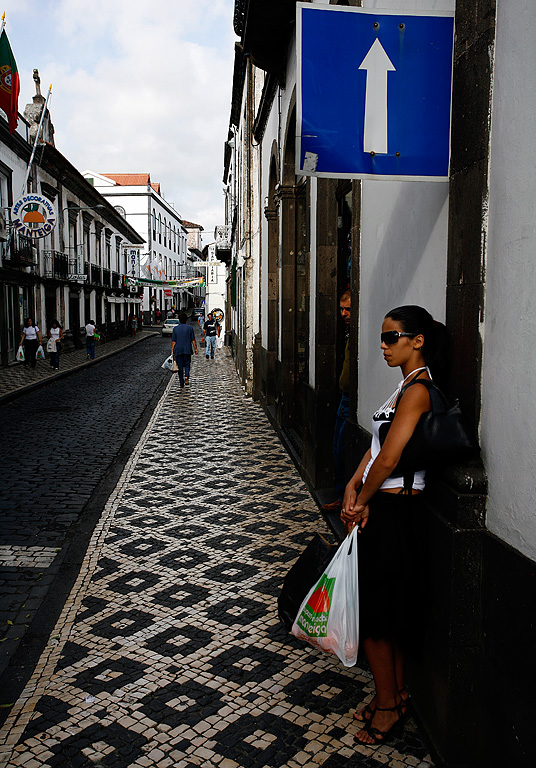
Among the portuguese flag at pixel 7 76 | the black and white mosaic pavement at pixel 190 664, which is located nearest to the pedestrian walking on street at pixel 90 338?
the portuguese flag at pixel 7 76

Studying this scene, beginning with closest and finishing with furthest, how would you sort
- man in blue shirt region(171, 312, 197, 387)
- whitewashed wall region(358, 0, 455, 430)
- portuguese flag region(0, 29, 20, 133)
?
whitewashed wall region(358, 0, 455, 430) → man in blue shirt region(171, 312, 197, 387) → portuguese flag region(0, 29, 20, 133)

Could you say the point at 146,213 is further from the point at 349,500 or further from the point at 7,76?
the point at 349,500

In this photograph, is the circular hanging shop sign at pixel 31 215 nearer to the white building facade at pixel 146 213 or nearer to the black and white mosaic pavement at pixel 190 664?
the black and white mosaic pavement at pixel 190 664

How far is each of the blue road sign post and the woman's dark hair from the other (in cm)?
58

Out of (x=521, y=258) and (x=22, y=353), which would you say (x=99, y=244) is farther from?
(x=521, y=258)

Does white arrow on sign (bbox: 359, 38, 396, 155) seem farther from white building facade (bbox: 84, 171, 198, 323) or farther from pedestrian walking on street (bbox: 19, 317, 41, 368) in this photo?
white building facade (bbox: 84, 171, 198, 323)

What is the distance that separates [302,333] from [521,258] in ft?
23.0

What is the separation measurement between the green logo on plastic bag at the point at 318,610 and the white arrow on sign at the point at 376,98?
1.87 meters

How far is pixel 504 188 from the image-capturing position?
240cm

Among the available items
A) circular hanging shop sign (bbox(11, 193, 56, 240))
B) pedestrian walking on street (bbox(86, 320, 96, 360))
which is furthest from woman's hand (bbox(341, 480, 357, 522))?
pedestrian walking on street (bbox(86, 320, 96, 360))

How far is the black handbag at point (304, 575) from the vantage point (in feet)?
11.2

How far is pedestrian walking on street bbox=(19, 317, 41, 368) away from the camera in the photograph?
19844 millimetres

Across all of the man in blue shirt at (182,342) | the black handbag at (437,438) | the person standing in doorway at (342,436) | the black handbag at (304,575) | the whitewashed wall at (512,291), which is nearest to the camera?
the whitewashed wall at (512,291)

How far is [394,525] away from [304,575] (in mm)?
906
